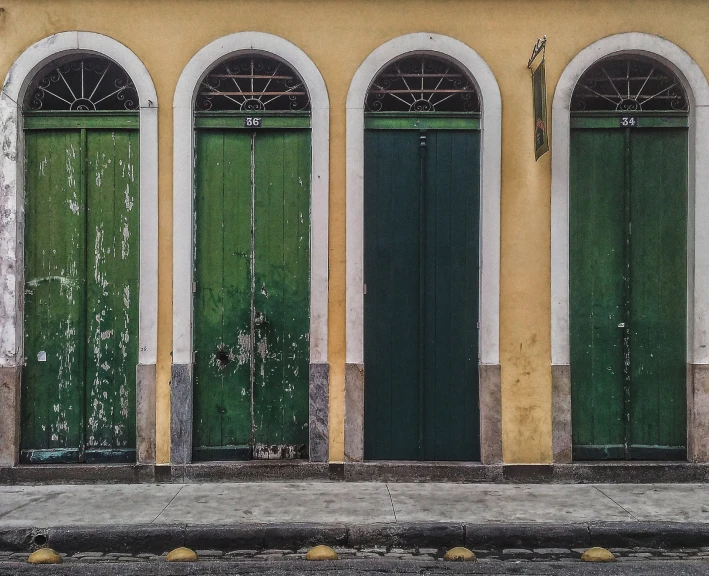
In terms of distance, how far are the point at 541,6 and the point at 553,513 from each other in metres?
4.88

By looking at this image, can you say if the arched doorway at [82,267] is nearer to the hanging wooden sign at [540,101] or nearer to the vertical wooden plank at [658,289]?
the hanging wooden sign at [540,101]

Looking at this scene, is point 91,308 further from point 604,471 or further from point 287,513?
point 604,471

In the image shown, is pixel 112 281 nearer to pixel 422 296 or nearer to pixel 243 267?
pixel 243 267

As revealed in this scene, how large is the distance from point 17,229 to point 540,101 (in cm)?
→ 526

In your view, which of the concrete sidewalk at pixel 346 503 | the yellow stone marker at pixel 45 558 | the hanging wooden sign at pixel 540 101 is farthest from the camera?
the hanging wooden sign at pixel 540 101

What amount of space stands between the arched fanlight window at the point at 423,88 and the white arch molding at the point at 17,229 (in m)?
2.28

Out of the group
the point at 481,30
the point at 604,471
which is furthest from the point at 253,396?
the point at 481,30

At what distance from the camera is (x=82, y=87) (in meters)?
7.06

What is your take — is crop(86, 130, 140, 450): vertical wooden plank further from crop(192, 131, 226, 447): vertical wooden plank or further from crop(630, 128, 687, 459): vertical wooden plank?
crop(630, 128, 687, 459): vertical wooden plank

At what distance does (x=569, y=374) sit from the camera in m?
6.94

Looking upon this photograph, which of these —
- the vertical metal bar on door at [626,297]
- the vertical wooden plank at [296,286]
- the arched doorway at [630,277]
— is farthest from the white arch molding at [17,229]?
the vertical metal bar on door at [626,297]

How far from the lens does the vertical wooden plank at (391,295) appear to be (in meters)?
7.05

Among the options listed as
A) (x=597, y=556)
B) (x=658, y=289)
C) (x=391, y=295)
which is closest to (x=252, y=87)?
(x=391, y=295)

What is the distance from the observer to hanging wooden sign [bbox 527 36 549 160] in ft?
21.0
